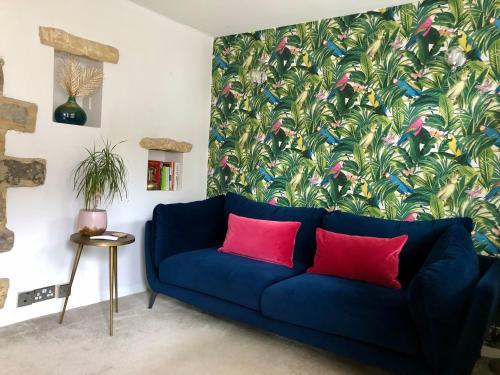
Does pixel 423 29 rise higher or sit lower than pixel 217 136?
higher

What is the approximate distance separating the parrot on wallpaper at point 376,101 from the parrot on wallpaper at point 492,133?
66 cm

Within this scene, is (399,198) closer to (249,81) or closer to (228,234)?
(228,234)

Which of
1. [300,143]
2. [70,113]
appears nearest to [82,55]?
[70,113]

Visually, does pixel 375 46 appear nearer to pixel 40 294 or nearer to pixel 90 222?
pixel 90 222

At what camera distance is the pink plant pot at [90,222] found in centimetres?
265

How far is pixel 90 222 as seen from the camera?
104 inches

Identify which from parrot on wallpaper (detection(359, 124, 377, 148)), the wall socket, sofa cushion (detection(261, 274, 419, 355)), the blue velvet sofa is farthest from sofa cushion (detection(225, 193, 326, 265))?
the wall socket

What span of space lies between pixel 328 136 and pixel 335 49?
0.68 meters

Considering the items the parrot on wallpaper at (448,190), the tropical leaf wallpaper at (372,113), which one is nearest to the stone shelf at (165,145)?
the tropical leaf wallpaper at (372,113)

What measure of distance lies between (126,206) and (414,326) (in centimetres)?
228

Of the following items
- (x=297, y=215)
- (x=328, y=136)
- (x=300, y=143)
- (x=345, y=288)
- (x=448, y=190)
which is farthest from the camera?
(x=300, y=143)

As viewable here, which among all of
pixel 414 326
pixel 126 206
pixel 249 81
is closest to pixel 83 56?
pixel 126 206

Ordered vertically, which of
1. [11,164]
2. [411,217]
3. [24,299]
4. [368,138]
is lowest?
[24,299]

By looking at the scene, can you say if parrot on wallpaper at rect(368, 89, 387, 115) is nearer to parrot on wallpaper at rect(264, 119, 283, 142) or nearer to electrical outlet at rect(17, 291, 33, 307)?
parrot on wallpaper at rect(264, 119, 283, 142)
